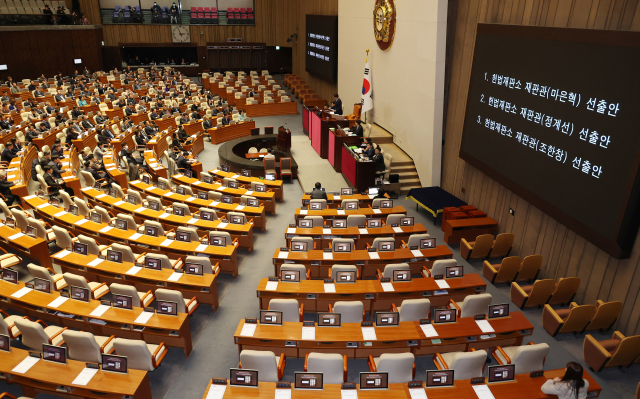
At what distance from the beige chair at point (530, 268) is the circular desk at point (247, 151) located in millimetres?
8923

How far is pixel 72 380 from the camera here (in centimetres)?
575

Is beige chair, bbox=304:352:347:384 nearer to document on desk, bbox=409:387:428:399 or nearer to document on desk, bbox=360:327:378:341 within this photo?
document on desk, bbox=360:327:378:341

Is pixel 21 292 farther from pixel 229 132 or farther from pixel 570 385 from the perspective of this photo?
pixel 229 132

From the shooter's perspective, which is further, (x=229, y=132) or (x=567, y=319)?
(x=229, y=132)

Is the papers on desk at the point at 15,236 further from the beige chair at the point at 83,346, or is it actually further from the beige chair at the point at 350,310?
the beige chair at the point at 350,310

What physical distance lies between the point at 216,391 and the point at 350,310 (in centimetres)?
256

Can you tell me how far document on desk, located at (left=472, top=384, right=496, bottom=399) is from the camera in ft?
18.2

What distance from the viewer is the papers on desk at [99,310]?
23.4ft

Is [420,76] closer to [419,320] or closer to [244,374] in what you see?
[419,320]

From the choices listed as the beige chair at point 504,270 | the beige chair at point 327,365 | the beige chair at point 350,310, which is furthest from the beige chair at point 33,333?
the beige chair at point 504,270

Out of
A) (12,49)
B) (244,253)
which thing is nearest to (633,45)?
(244,253)

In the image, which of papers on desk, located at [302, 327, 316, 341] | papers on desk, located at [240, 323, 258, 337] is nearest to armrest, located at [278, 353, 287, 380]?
papers on desk, located at [302, 327, 316, 341]

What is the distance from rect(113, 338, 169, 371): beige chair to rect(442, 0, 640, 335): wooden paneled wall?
7.69 meters

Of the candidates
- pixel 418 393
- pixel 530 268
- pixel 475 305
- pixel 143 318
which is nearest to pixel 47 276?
pixel 143 318
